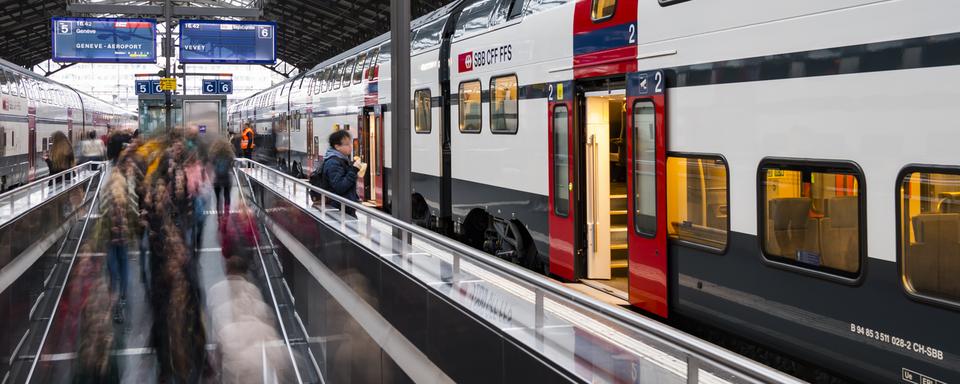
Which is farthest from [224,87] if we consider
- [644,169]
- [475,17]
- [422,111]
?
[644,169]

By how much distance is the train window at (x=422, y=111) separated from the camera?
14.1 metres

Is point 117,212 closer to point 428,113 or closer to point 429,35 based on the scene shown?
point 428,113

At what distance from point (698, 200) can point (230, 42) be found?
2177 cm

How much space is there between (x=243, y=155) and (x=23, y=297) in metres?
17.5

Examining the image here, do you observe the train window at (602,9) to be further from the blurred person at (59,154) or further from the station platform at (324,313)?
the blurred person at (59,154)

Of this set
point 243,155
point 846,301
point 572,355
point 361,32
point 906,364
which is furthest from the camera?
point 361,32

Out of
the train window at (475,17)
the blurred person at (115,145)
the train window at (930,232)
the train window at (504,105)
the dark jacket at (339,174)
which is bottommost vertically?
the train window at (930,232)

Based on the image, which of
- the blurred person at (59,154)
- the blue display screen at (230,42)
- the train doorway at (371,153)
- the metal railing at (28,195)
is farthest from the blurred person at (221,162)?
the blue display screen at (230,42)

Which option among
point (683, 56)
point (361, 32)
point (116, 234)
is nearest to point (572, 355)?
point (683, 56)

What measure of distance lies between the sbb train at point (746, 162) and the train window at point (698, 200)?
0.05ft

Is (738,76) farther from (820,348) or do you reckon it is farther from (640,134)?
(820,348)

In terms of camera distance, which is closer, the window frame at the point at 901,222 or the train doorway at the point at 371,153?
the window frame at the point at 901,222

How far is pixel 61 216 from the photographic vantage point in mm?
15125

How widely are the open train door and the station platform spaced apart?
1646 millimetres
